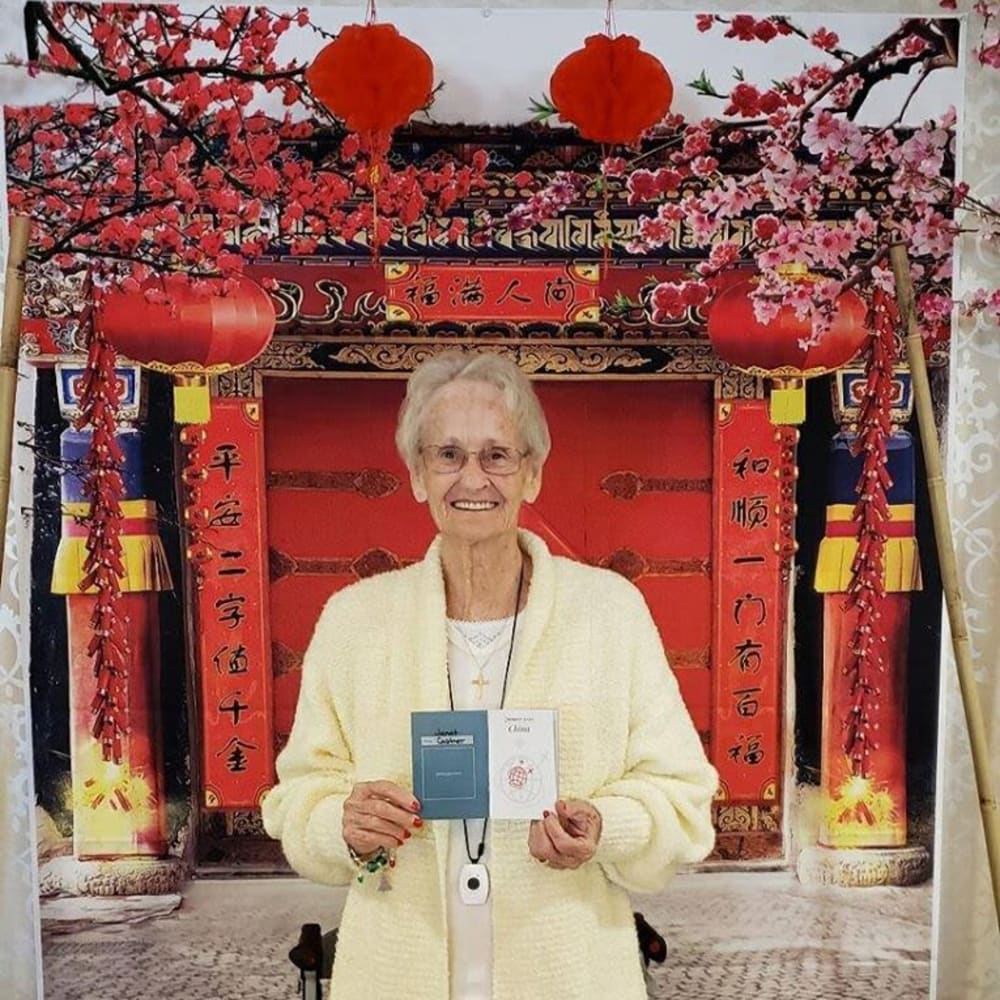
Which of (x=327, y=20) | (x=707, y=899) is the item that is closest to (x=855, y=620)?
(x=707, y=899)

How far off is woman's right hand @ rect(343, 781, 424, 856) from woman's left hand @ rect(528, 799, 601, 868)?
20cm

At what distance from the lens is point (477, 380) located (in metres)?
1.99

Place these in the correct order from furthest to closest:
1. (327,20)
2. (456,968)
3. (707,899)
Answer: (707,899) < (327,20) < (456,968)

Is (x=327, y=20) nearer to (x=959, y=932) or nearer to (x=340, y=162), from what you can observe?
(x=340, y=162)

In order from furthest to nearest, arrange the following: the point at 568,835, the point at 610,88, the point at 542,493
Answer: the point at 542,493 → the point at 610,88 → the point at 568,835

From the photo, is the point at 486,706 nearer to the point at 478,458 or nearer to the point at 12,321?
the point at 478,458

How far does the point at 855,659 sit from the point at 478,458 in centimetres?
82

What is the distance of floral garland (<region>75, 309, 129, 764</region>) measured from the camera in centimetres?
210

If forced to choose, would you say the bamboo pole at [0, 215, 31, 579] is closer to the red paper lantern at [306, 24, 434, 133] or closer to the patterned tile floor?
the red paper lantern at [306, 24, 434, 133]

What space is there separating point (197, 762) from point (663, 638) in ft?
2.92

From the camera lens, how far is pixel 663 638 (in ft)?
7.18

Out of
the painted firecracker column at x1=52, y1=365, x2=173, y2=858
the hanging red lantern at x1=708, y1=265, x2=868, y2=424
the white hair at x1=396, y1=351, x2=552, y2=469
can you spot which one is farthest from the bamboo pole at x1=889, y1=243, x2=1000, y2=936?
the painted firecracker column at x1=52, y1=365, x2=173, y2=858

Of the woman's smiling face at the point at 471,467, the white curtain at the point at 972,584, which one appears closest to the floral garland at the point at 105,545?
the woman's smiling face at the point at 471,467

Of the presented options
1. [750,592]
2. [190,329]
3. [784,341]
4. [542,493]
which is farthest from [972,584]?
[190,329]
